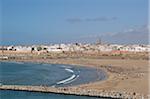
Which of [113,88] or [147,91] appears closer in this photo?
[147,91]

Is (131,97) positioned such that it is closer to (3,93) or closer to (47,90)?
(47,90)

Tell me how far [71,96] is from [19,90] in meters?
4.83

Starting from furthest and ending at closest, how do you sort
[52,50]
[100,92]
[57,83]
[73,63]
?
[52,50]
[73,63]
[57,83]
[100,92]

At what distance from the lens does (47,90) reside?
1131 inches

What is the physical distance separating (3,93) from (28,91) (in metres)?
1.92

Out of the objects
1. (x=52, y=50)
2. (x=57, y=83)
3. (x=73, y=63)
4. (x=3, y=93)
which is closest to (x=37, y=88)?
(x=3, y=93)

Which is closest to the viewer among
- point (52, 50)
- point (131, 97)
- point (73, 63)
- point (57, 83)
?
point (131, 97)

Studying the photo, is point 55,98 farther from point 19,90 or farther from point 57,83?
point 57,83

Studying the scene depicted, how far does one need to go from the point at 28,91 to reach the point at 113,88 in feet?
21.6

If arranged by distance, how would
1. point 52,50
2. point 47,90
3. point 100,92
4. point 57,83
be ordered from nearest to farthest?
point 100,92 → point 47,90 → point 57,83 → point 52,50

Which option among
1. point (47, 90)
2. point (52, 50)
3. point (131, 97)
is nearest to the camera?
point (131, 97)

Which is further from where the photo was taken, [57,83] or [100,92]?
[57,83]

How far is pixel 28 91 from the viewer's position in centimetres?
2923

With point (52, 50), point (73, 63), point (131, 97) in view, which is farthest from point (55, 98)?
point (52, 50)
